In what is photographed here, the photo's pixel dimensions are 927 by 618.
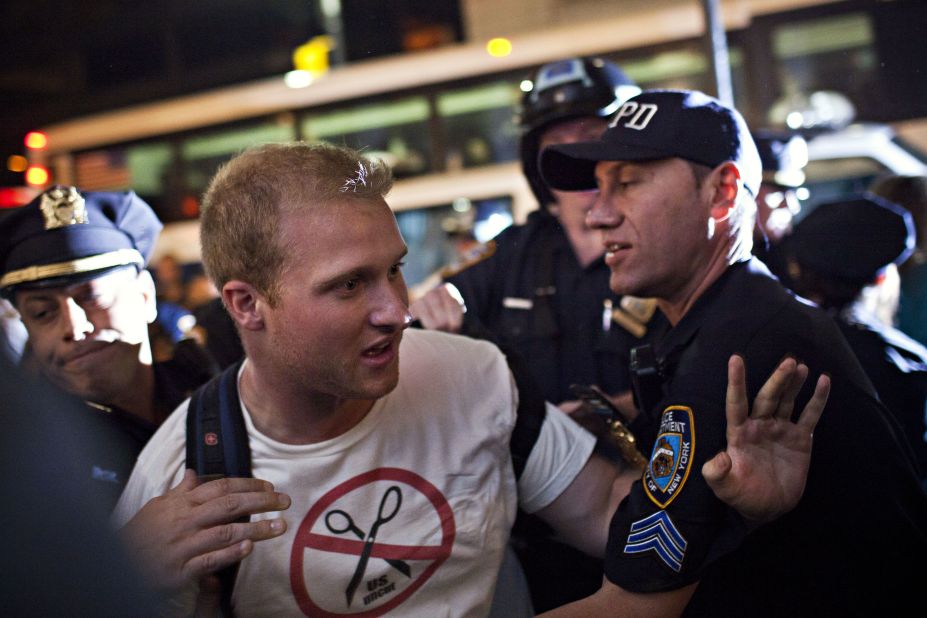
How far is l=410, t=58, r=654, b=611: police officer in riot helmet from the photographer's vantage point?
2.55m

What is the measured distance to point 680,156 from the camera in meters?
2.15

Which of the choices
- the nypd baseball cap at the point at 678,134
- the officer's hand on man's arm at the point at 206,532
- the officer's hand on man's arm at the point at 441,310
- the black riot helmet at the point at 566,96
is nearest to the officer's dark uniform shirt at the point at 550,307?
the black riot helmet at the point at 566,96

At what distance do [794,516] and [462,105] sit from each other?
6414 millimetres

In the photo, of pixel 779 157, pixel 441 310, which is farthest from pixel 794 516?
pixel 779 157

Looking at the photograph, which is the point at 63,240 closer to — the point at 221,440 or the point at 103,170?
the point at 221,440

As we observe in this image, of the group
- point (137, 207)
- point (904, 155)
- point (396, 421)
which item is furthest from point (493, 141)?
point (396, 421)

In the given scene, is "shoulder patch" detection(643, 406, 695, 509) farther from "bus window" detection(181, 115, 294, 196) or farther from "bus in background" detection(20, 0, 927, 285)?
"bus window" detection(181, 115, 294, 196)

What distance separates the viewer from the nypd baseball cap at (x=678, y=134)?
214cm

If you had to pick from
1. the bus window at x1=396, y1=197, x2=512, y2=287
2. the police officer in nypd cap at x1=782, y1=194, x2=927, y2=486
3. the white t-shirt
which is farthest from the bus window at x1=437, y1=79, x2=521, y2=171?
the white t-shirt

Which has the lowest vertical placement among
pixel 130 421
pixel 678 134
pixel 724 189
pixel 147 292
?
pixel 130 421

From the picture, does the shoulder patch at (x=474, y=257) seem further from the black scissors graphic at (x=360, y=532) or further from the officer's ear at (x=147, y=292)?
the black scissors graphic at (x=360, y=532)

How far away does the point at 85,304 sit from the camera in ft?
8.16

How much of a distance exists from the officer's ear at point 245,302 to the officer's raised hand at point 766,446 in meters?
0.95

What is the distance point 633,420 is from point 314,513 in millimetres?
889
